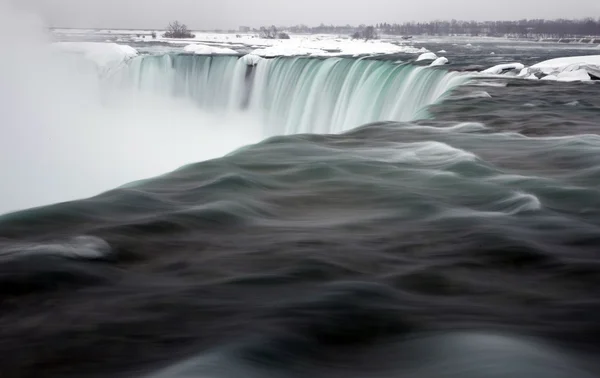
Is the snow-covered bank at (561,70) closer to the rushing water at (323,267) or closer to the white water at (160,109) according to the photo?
the white water at (160,109)

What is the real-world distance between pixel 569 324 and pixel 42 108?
33.1 m

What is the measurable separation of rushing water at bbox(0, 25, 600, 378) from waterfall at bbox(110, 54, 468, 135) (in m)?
4.24

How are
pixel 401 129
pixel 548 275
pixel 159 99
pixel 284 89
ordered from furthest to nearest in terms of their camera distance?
1. pixel 159 99
2. pixel 284 89
3. pixel 401 129
4. pixel 548 275

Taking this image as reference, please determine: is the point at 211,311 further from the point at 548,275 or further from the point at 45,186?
the point at 45,186

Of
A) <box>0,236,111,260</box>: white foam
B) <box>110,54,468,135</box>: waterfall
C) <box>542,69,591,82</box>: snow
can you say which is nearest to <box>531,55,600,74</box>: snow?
<box>542,69,591,82</box>: snow

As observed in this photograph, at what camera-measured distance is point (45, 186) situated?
22766 mm

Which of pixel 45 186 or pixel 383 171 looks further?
pixel 45 186

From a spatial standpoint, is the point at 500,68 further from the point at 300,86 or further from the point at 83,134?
the point at 83,134

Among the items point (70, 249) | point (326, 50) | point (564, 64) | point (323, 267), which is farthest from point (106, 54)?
point (323, 267)

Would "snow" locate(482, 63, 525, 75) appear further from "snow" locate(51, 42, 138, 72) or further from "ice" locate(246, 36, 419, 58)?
"snow" locate(51, 42, 138, 72)

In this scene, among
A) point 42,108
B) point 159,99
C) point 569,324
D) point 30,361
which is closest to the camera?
point 30,361

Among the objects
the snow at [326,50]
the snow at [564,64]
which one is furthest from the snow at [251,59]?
the snow at [564,64]

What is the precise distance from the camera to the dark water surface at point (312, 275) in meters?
2.64

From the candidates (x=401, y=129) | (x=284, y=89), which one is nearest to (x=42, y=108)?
(x=284, y=89)
